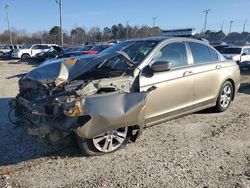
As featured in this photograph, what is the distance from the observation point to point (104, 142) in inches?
184

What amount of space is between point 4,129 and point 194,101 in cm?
361

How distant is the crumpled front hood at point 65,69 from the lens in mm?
4750

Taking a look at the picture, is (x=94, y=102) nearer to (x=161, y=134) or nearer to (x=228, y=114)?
(x=161, y=134)

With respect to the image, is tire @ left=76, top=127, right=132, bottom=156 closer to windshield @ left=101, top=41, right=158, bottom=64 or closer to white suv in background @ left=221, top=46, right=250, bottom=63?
windshield @ left=101, top=41, right=158, bottom=64

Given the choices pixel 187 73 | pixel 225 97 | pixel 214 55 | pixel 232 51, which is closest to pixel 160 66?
pixel 187 73

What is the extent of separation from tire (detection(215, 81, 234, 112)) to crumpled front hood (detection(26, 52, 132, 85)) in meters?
2.89

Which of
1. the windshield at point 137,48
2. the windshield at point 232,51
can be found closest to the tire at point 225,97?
the windshield at point 137,48

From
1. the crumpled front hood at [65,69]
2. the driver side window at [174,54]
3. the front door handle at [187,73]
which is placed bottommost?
the front door handle at [187,73]

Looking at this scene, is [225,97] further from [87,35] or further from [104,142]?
[87,35]

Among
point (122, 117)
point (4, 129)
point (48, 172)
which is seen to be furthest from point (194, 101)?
point (4, 129)

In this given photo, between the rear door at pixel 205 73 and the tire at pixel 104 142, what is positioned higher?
the rear door at pixel 205 73

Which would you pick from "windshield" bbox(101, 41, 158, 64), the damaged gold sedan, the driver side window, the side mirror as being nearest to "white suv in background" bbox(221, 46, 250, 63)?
the damaged gold sedan

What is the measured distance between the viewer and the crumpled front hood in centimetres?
475

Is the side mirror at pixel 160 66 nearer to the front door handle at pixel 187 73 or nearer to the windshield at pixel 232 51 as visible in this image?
the front door handle at pixel 187 73
